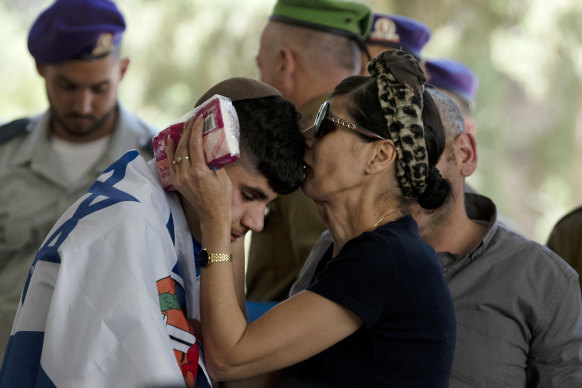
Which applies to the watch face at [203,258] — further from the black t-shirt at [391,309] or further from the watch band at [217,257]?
the black t-shirt at [391,309]

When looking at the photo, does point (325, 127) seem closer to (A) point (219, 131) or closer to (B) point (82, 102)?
(A) point (219, 131)

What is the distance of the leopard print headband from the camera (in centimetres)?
188

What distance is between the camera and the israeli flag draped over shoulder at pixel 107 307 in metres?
1.65

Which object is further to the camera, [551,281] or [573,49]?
[573,49]

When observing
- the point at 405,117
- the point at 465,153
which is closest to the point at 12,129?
the point at 465,153

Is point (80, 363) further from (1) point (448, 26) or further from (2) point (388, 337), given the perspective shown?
(1) point (448, 26)

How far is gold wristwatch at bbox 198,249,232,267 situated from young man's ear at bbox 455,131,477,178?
907 mm

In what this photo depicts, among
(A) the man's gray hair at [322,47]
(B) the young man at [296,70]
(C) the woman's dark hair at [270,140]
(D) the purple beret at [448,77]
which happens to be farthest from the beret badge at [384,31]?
(C) the woman's dark hair at [270,140]

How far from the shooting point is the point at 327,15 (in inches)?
132

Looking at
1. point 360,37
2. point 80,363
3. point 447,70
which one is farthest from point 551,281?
point 447,70

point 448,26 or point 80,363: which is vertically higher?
point 80,363

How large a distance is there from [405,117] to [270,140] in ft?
1.16

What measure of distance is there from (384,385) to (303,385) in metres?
0.26

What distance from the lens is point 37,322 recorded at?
5.72 ft
